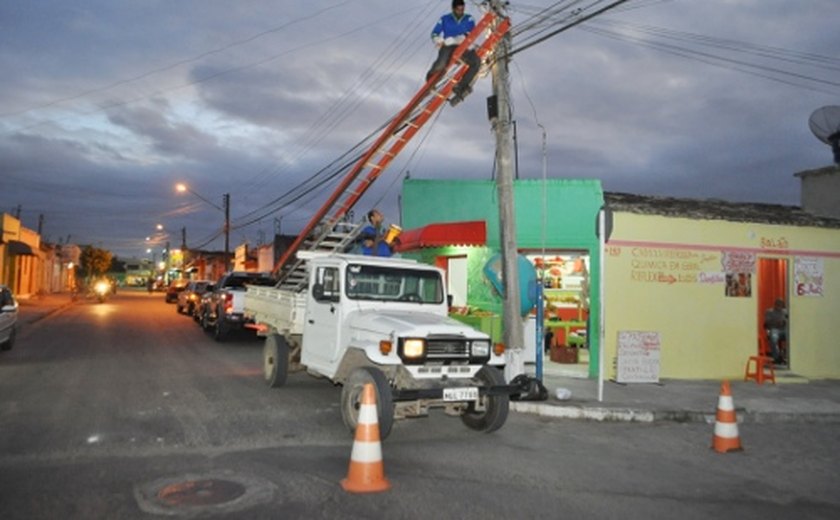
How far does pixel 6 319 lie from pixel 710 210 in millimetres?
15278

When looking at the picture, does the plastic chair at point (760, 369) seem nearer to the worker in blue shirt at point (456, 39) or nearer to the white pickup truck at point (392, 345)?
the white pickup truck at point (392, 345)

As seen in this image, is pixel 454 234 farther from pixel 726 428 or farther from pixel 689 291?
pixel 726 428

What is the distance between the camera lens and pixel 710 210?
13.9 metres

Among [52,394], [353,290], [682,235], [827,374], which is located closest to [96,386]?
[52,394]

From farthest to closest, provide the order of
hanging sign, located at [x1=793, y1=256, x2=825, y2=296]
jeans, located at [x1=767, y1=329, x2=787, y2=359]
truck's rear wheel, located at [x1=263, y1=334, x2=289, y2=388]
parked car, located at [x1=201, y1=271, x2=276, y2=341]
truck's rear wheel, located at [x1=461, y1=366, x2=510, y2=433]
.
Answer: parked car, located at [x1=201, y1=271, x2=276, y2=341] → hanging sign, located at [x1=793, y1=256, x2=825, y2=296] → jeans, located at [x1=767, y1=329, x2=787, y2=359] → truck's rear wheel, located at [x1=263, y1=334, x2=289, y2=388] → truck's rear wheel, located at [x1=461, y1=366, x2=510, y2=433]

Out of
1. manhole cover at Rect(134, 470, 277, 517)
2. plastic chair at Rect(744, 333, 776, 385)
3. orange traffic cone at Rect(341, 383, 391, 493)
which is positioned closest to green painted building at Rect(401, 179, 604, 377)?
plastic chair at Rect(744, 333, 776, 385)

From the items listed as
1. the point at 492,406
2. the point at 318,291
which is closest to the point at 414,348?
the point at 492,406

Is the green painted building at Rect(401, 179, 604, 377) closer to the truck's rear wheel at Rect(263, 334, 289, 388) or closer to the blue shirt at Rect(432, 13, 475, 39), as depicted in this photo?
the blue shirt at Rect(432, 13, 475, 39)

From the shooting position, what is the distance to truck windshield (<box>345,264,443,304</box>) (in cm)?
857

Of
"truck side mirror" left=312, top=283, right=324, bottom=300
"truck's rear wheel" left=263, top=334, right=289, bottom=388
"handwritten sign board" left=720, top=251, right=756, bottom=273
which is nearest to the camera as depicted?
"truck side mirror" left=312, top=283, right=324, bottom=300

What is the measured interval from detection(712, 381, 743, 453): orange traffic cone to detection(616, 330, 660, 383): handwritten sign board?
170 inches

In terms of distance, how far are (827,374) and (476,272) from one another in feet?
27.2

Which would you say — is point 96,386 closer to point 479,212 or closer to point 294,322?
point 294,322

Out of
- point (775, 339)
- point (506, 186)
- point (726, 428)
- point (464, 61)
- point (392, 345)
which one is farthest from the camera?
point (775, 339)
